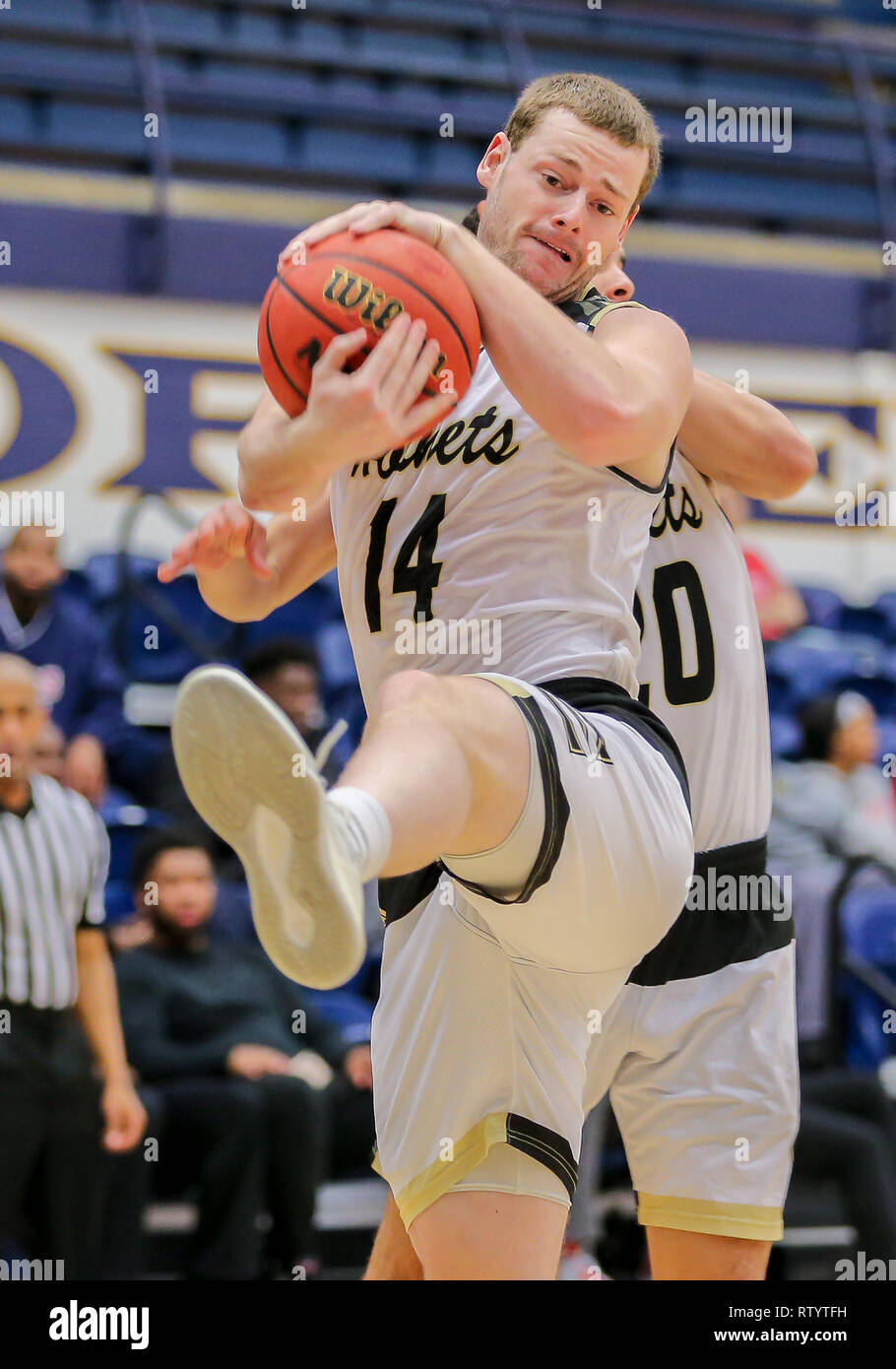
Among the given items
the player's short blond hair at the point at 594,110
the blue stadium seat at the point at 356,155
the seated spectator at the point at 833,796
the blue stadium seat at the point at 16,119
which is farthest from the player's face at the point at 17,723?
the blue stadium seat at the point at 356,155

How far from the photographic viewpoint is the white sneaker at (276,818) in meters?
2.18

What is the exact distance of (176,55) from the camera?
9977 millimetres

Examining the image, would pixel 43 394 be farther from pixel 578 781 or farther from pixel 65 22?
pixel 578 781

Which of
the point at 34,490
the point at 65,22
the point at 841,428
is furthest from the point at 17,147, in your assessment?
the point at 841,428

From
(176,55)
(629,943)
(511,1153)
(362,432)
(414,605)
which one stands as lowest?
(511,1153)

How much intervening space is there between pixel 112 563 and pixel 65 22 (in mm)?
3900

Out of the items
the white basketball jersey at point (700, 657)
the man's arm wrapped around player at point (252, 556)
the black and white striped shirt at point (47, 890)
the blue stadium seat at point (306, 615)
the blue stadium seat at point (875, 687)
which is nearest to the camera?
the man's arm wrapped around player at point (252, 556)

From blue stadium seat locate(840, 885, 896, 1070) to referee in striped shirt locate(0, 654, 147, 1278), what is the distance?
3009mm

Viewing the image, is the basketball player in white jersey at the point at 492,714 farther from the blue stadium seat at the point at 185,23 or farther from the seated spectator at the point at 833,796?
the blue stadium seat at the point at 185,23

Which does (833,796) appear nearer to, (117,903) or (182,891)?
(182,891)

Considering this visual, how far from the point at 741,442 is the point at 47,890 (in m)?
3.18

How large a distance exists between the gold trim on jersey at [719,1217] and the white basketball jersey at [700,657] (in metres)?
0.70

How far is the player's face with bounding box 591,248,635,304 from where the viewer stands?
314 cm

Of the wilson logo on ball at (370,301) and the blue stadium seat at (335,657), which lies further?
the blue stadium seat at (335,657)
